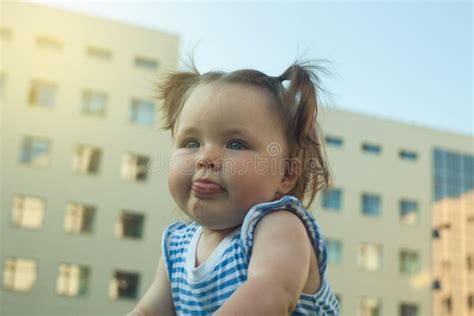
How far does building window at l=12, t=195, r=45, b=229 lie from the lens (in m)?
21.7

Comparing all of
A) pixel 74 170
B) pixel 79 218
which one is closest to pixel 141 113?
pixel 74 170

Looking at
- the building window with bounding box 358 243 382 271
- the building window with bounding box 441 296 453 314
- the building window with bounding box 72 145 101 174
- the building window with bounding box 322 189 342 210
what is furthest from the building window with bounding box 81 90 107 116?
the building window with bounding box 441 296 453 314

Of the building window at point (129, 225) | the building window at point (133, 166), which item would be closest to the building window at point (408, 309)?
the building window at point (129, 225)

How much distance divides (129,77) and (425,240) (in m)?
15.3

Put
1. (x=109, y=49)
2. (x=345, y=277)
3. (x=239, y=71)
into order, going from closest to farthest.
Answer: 1. (x=239, y=71)
2. (x=109, y=49)
3. (x=345, y=277)

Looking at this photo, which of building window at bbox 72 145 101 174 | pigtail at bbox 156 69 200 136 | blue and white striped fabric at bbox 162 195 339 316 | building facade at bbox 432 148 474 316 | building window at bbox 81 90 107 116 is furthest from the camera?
building facade at bbox 432 148 474 316

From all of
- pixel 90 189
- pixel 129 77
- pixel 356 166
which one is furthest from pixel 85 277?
pixel 356 166

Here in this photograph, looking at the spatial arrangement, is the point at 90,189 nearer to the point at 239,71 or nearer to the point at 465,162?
the point at 465,162

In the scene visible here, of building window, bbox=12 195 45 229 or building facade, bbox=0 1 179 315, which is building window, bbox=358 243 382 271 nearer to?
building facade, bbox=0 1 179 315

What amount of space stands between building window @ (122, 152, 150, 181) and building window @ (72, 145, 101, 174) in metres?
0.94

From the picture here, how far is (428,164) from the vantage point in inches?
1198

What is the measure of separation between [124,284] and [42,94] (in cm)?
710

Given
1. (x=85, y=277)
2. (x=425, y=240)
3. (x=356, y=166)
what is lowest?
(x=85, y=277)

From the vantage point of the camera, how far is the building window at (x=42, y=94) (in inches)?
880
